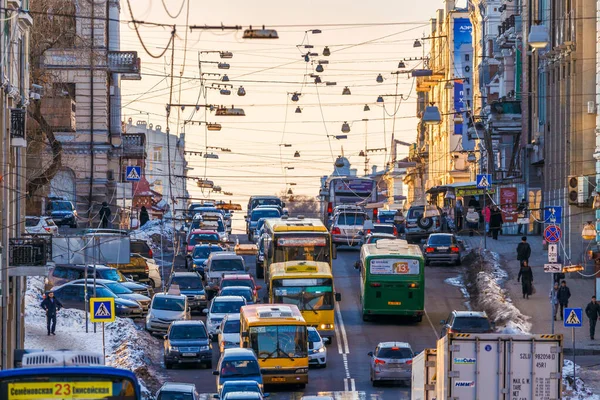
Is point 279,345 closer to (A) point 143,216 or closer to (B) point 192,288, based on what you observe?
(B) point 192,288

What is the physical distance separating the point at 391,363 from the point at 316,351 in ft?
13.1

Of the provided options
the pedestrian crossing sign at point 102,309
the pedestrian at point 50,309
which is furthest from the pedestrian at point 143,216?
the pedestrian crossing sign at point 102,309

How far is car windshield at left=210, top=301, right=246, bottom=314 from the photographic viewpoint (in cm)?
4706

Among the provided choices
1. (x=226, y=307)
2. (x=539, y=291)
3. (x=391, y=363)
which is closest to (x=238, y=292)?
(x=226, y=307)

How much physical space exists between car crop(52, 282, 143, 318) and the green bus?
8554mm

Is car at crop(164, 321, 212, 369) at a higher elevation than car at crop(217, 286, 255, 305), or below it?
below

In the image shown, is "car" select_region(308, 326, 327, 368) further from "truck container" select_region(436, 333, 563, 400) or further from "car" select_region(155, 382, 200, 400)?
"truck container" select_region(436, 333, 563, 400)

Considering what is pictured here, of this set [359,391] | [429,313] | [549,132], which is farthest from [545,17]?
[359,391]

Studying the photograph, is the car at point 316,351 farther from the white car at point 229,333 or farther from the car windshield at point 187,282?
the car windshield at point 187,282

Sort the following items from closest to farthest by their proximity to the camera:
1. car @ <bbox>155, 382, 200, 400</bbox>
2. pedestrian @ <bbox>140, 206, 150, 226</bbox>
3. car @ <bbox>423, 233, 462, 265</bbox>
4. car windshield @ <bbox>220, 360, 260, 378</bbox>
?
car @ <bbox>155, 382, 200, 400</bbox> → car windshield @ <bbox>220, 360, 260, 378</bbox> → car @ <bbox>423, 233, 462, 265</bbox> → pedestrian @ <bbox>140, 206, 150, 226</bbox>

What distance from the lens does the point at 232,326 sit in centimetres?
4388

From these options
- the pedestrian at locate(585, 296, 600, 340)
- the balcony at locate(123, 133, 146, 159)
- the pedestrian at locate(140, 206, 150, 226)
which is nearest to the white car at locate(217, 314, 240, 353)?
the pedestrian at locate(585, 296, 600, 340)

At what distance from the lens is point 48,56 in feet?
251

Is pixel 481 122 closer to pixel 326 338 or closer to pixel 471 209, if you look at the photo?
pixel 471 209
